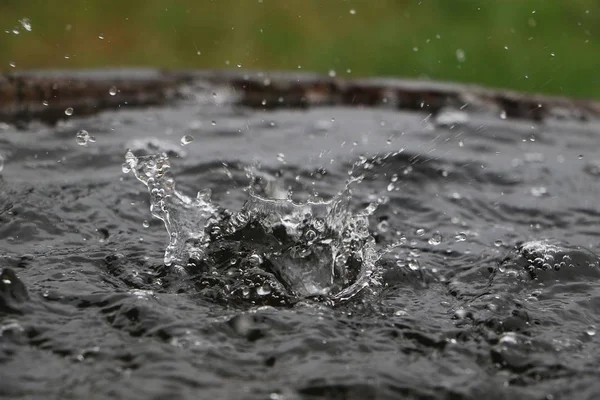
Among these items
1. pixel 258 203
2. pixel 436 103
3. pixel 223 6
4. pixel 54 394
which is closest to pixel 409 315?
pixel 258 203

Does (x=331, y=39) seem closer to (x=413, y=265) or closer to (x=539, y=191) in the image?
(x=539, y=191)

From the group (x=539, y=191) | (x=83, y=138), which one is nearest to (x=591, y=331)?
(x=539, y=191)

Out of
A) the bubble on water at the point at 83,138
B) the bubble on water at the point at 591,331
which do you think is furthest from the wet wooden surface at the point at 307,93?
the bubble on water at the point at 591,331

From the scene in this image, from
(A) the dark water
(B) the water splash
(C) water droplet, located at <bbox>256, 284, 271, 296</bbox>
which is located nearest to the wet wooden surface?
(A) the dark water

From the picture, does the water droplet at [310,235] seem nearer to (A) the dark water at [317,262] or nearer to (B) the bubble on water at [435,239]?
(A) the dark water at [317,262]

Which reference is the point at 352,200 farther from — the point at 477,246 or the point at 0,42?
the point at 0,42

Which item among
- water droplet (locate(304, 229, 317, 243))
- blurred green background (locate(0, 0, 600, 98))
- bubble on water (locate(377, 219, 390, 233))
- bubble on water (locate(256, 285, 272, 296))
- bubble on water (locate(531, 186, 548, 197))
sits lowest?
bubble on water (locate(256, 285, 272, 296))

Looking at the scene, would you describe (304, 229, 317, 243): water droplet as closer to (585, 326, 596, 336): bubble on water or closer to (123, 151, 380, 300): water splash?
(123, 151, 380, 300): water splash
